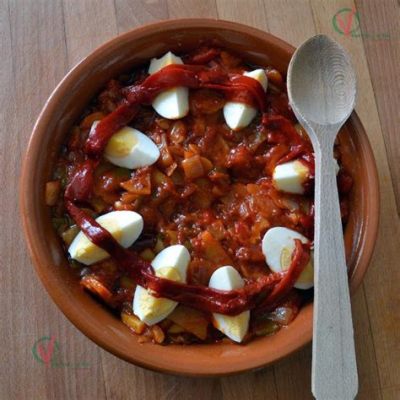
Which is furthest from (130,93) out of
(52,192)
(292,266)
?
(292,266)

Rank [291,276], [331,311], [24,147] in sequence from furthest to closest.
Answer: [24,147] → [291,276] → [331,311]

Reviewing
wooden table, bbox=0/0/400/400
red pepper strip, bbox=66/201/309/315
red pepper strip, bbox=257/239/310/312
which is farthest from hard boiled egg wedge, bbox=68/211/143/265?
red pepper strip, bbox=257/239/310/312

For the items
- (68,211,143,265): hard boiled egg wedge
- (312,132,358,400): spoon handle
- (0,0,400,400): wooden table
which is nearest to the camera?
(312,132,358,400): spoon handle

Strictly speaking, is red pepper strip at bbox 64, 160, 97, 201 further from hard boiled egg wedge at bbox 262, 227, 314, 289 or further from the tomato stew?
hard boiled egg wedge at bbox 262, 227, 314, 289

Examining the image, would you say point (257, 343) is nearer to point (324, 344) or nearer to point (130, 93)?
point (324, 344)

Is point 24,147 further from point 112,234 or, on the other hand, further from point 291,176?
point 291,176

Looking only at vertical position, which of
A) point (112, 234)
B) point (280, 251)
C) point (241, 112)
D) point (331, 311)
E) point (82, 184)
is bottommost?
point (331, 311)

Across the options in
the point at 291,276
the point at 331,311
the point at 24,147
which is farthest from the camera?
the point at 24,147

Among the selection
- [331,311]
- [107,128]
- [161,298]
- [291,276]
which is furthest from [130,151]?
[331,311]
